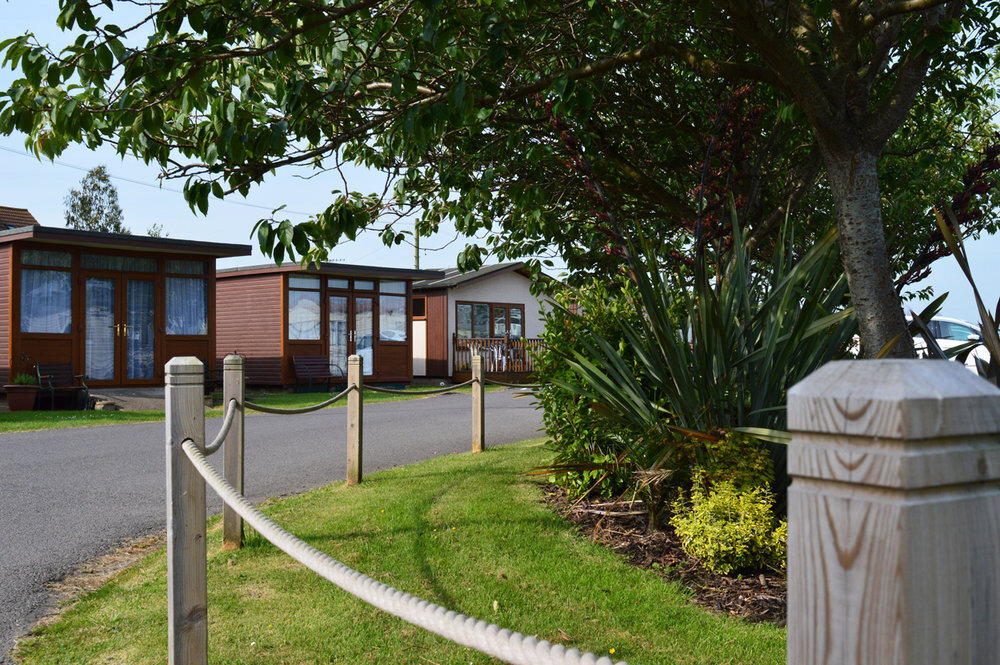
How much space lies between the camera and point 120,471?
347 inches

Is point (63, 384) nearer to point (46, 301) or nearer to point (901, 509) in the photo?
point (46, 301)

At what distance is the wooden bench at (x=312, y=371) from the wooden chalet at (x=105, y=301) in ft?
11.1

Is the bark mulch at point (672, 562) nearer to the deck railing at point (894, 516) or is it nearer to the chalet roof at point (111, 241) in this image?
the deck railing at point (894, 516)

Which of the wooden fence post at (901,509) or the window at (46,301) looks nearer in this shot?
the wooden fence post at (901,509)

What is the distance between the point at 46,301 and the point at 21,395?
10.3ft

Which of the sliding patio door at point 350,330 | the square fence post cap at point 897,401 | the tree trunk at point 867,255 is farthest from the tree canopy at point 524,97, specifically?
the sliding patio door at point 350,330

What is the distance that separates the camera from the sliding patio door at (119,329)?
65.1ft

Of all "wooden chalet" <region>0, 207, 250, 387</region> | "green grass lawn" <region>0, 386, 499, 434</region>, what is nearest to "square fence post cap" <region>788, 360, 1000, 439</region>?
"green grass lawn" <region>0, 386, 499, 434</region>

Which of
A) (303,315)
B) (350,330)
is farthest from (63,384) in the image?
(350,330)

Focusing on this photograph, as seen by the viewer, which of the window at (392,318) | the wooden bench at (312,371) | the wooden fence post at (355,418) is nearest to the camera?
A: the wooden fence post at (355,418)

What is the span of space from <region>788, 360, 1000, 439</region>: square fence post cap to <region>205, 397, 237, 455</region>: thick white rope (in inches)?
106

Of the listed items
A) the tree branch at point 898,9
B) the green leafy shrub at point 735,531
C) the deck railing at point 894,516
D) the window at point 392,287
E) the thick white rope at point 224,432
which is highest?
the window at point 392,287

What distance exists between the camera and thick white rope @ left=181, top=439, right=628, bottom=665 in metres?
1.25

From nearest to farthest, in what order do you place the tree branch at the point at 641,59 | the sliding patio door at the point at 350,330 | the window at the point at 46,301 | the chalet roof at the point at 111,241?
the tree branch at the point at 641,59
the chalet roof at the point at 111,241
the window at the point at 46,301
the sliding patio door at the point at 350,330
